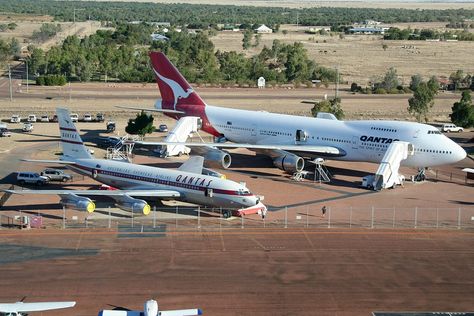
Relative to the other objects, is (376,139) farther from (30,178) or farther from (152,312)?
(152,312)

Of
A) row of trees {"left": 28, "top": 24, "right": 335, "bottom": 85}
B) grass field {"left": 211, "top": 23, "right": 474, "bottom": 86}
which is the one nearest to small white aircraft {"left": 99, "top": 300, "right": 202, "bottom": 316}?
row of trees {"left": 28, "top": 24, "right": 335, "bottom": 85}

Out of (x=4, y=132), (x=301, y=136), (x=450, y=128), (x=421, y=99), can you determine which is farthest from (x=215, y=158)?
(x=421, y=99)

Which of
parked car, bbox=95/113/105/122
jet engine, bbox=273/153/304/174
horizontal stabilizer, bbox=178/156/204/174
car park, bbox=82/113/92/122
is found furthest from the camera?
parked car, bbox=95/113/105/122

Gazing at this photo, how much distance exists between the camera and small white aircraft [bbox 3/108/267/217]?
176 ft

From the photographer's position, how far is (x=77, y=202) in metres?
53.6

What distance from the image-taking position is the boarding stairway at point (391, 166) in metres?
63.8

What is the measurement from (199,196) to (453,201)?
68.0 feet

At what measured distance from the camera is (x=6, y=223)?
2061 inches

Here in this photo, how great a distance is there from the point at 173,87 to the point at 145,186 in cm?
2681

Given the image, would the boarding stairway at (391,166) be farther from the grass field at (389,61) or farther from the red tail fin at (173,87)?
the grass field at (389,61)

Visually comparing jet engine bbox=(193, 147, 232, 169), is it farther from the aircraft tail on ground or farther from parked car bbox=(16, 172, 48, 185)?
parked car bbox=(16, 172, 48, 185)

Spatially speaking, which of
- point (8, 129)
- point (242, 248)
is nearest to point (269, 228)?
point (242, 248)

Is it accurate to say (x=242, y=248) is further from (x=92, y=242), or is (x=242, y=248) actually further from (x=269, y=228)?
(x=92, y=242)

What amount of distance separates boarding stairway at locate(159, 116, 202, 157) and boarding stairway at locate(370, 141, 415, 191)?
20.1 meters
